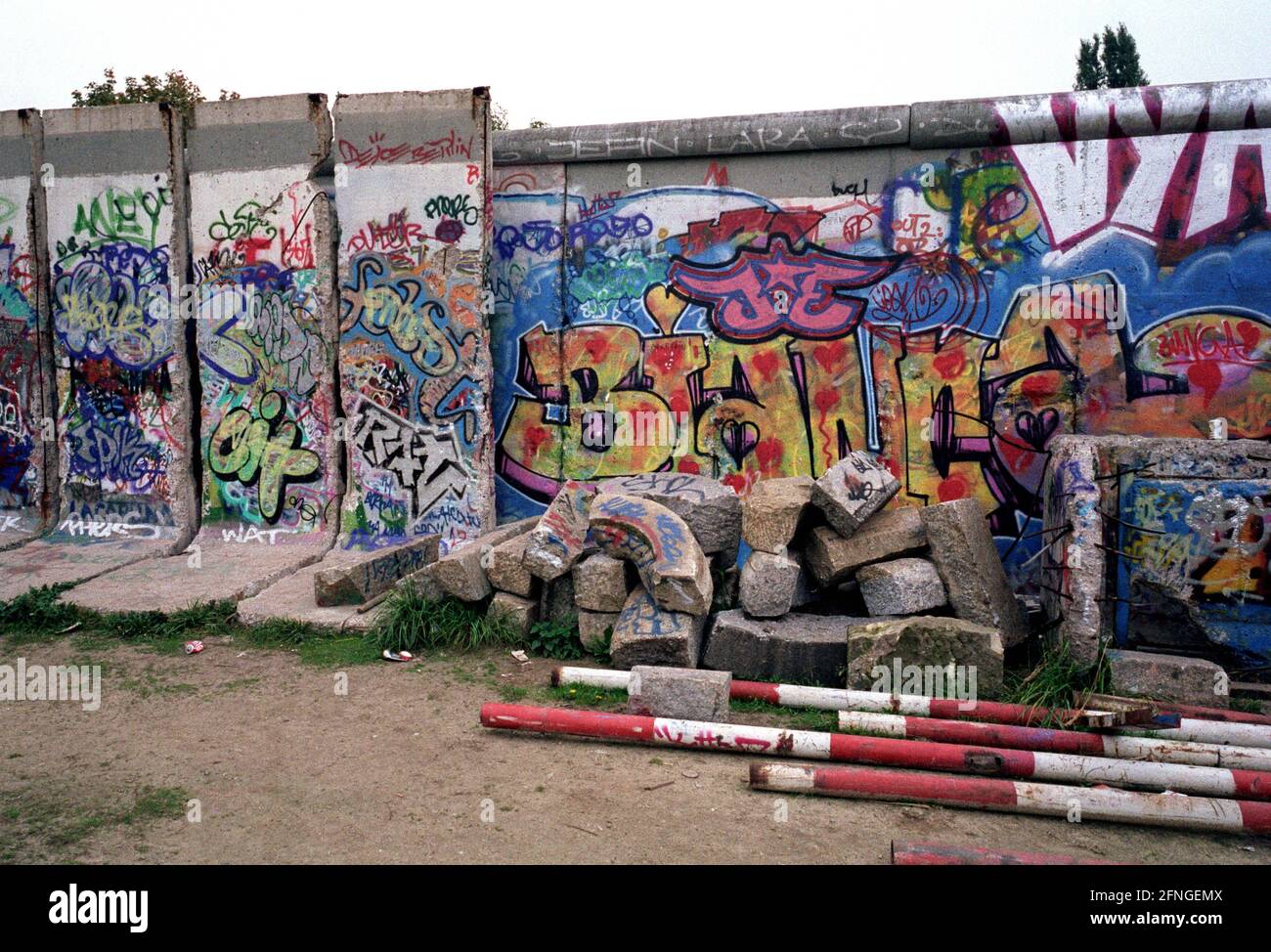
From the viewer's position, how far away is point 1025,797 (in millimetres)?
3979

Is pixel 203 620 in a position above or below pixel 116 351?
below

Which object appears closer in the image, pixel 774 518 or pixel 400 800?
pixel 400 800

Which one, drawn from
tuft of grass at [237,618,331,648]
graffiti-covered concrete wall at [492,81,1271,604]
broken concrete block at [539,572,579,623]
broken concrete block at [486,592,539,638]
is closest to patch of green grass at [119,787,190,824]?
tuft of grass at [237,618,331,648]

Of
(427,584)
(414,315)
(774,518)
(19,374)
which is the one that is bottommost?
(427,584)

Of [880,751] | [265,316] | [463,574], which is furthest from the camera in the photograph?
[265,316]

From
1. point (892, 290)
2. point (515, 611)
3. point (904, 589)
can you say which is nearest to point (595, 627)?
point (515, 611)

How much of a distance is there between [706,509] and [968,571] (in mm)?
1704

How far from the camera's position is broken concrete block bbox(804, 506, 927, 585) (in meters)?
5.90

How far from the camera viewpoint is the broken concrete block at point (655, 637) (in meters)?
5.51

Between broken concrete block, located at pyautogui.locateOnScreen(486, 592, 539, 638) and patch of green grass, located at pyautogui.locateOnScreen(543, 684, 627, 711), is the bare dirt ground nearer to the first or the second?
patch of green grass, located at pyautogui.locateOnScreen(543, 684, 627, 711)

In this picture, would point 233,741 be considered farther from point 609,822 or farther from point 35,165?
point 35,165

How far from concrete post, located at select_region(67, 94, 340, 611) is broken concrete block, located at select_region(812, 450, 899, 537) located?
4.56 m

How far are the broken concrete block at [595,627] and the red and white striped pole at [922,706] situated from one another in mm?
495

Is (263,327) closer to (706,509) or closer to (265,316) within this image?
(265,316)
